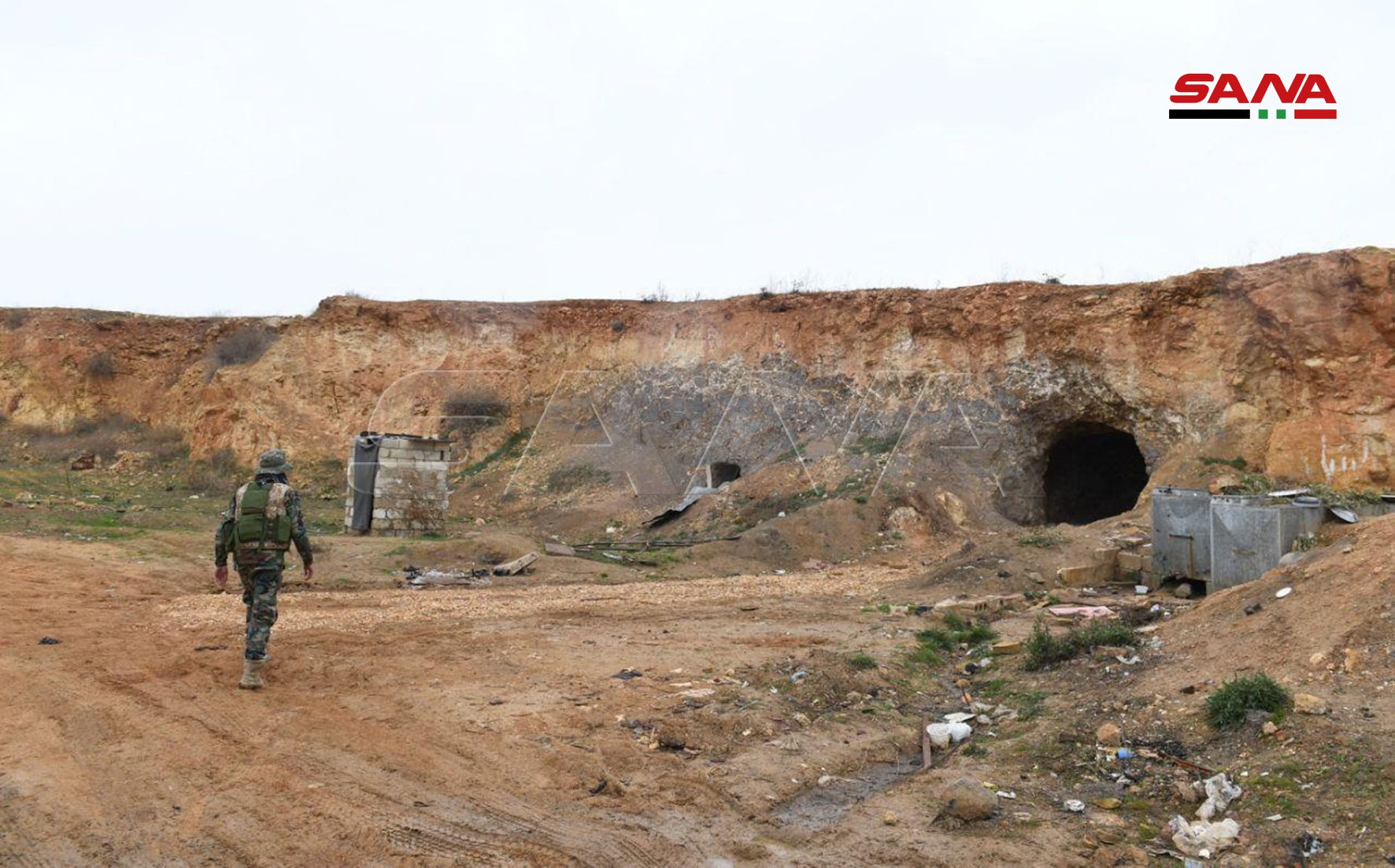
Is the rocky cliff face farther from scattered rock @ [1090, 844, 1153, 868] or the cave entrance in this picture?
scattered rock @ [1090, 844, 1153, 868]

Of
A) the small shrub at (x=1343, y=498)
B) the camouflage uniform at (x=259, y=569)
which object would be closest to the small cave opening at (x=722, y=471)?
the small shrub at (x=1343, y=498)

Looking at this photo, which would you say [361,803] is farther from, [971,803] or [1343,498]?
[1343,498]

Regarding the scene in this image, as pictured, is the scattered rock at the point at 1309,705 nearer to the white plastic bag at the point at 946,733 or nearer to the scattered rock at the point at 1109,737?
the scattered rock at the point at 1109,737

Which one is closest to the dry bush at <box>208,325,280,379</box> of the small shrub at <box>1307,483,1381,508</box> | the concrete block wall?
the concrete block wall

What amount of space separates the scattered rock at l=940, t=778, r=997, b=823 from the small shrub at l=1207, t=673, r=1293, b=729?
1549mm

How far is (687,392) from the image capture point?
84.4ft

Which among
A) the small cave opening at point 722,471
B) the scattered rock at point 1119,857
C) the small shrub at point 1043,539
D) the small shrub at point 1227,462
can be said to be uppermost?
the small shrub at point 1227,462

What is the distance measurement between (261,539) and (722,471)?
55.6 feet

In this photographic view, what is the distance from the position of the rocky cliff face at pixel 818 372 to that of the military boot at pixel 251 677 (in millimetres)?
15592

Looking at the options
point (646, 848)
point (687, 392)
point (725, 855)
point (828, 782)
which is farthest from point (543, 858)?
point (687, 392)

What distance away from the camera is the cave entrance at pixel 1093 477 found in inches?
949

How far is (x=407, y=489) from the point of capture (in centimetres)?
1827

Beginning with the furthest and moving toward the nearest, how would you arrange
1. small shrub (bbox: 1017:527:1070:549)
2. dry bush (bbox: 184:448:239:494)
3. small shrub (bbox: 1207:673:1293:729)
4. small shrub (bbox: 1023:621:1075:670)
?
1. dry bush (bbox: 184:448:239:494)
2. small shrub (bbox: 1017:527:1070:549)
3. small shrub (bbox: 1023:621:1075:670)
4. small shrub (bbox: 1207:673:1293:729)

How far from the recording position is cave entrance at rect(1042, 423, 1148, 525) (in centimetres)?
2409
